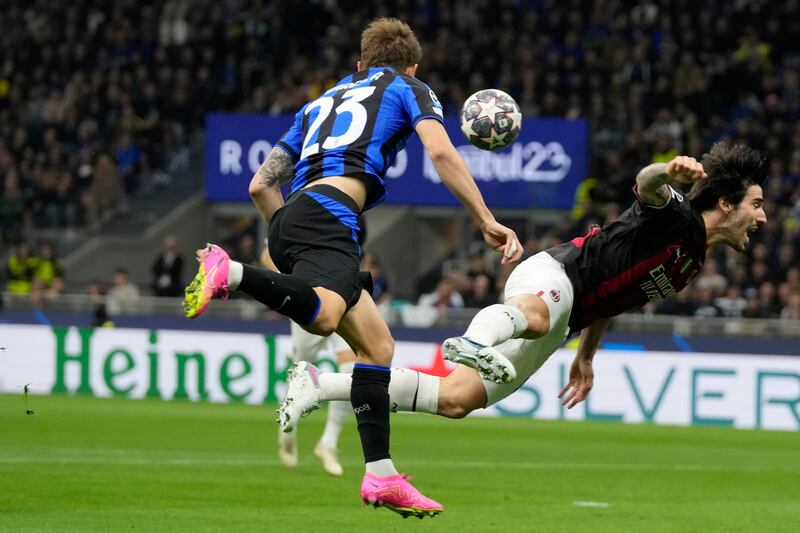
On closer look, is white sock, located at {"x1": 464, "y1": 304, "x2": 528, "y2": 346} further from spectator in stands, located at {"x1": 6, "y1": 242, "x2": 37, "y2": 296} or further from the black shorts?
spectator in stands, located at {"x1": 6, "y1": 242, "x2": 37, "y2": 296}

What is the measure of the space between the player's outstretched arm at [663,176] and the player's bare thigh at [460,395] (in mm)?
1361

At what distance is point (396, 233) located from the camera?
25.1 meters

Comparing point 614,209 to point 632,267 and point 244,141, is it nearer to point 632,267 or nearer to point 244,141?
point 244,141

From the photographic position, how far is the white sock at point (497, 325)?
6.88 metres

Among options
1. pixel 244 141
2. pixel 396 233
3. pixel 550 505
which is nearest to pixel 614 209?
pixel 396 233

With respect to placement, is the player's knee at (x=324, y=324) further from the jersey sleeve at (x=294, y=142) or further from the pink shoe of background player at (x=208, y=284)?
the jersey sleeve at (x=294, y=142)

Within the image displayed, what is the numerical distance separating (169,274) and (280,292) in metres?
15.9

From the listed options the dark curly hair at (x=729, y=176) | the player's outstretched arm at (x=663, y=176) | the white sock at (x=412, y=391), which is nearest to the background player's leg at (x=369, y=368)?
the white sock at (x=412, y=391)

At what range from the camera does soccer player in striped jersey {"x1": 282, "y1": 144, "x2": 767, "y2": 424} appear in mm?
7398

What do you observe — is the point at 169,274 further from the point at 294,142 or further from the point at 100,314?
the point at 294,142

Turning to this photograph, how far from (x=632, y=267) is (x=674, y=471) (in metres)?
5.09

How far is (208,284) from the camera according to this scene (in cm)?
638

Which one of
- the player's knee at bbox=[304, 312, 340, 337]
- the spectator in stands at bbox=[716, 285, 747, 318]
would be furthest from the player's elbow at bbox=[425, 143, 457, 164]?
the spectator in stands at bbox=[716, 285, 747, 318]

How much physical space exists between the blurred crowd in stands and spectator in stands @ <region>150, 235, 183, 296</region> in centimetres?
22
